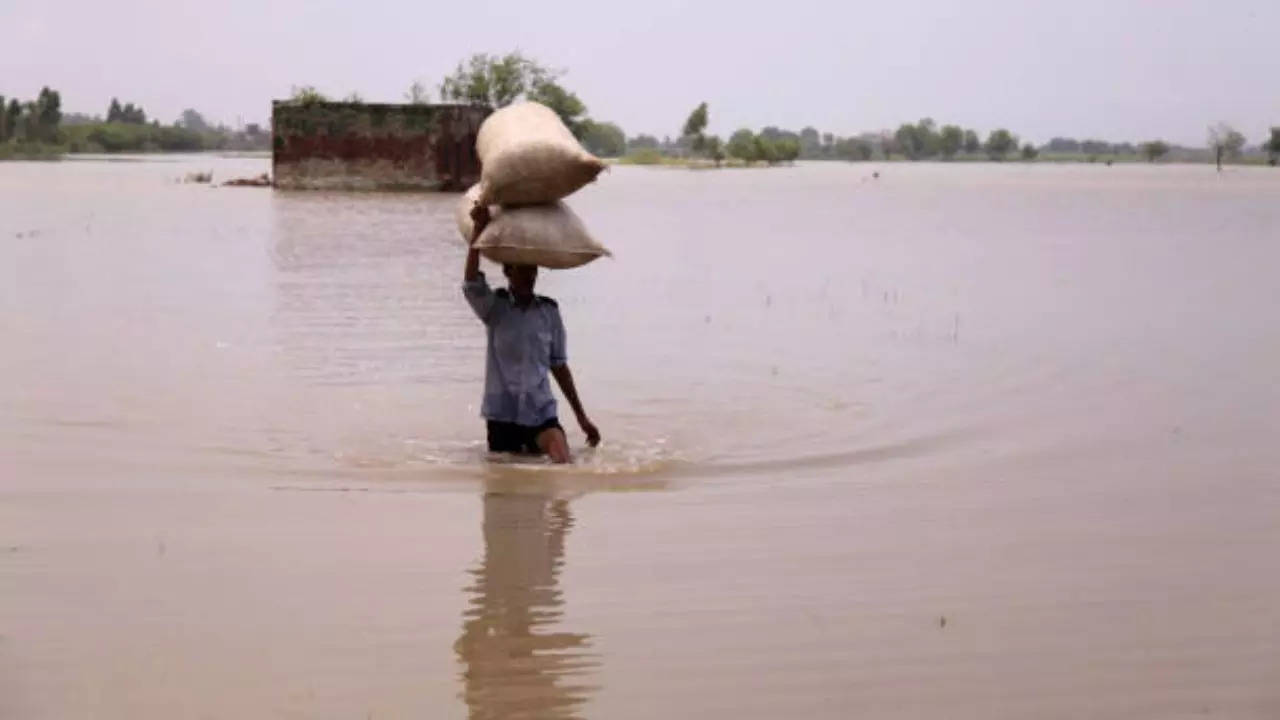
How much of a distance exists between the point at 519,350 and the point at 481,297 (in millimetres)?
264

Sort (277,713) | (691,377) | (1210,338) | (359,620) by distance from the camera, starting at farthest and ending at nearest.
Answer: (1210,338) < (691,377) < (359,620) < (277,713)

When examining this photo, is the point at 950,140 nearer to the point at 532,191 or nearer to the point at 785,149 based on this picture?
the point at 785,149

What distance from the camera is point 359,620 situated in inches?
174

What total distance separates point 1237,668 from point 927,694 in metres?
0.84

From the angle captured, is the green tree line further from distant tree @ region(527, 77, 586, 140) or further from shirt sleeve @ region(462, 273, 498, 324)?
shirt sleeve @ region(462, 273, 498, 324)

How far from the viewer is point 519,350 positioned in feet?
21.3

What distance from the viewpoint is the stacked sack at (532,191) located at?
633 centimetres

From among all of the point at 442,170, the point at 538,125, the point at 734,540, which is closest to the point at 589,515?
the point at 734,540

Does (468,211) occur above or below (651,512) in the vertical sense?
above

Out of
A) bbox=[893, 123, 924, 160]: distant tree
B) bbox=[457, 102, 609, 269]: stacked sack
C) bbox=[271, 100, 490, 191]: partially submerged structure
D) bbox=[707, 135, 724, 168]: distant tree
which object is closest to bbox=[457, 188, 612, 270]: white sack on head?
bbox=[457, 102, 609, 269]: stacked sack

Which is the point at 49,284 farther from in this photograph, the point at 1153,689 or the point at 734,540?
the point at 1153,689

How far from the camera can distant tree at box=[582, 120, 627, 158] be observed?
261ft

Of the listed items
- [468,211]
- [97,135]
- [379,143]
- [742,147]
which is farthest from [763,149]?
[468,211]

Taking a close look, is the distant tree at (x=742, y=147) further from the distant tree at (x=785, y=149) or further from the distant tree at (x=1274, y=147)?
the distant tree at (x=1274, y=147)
